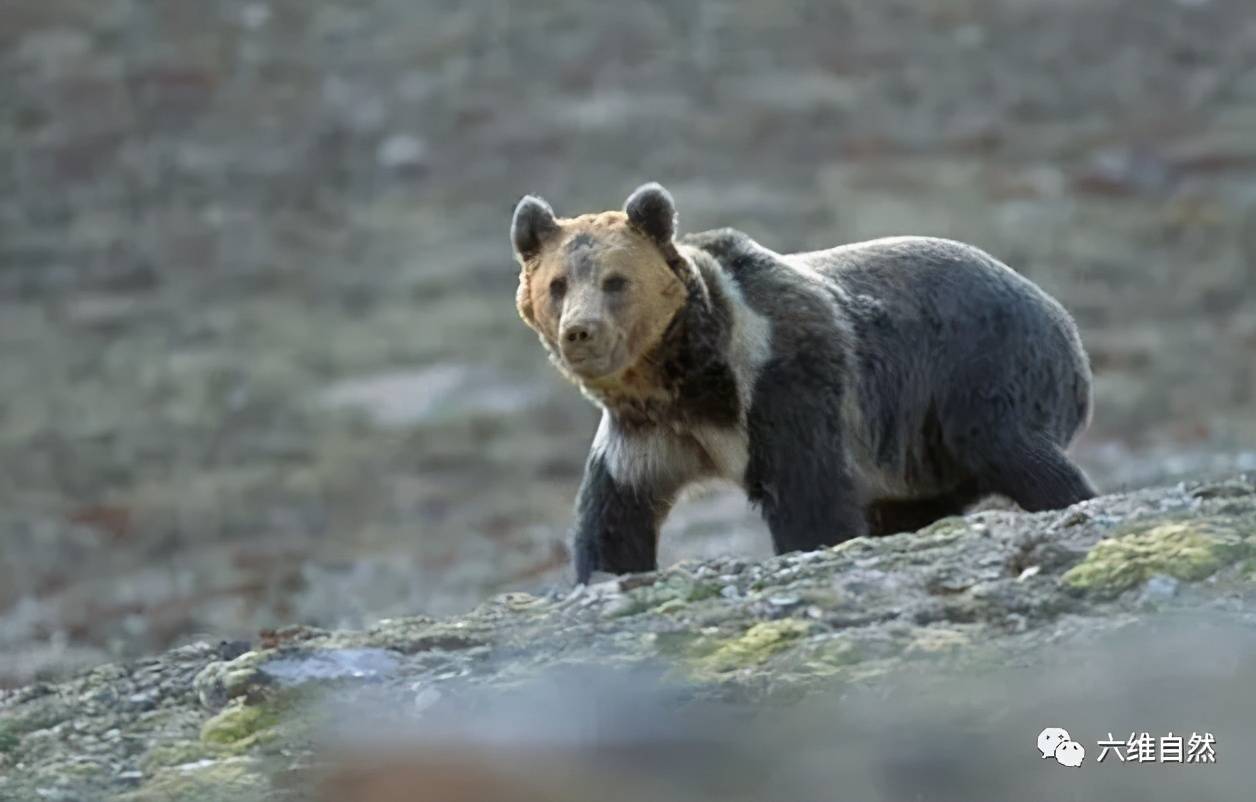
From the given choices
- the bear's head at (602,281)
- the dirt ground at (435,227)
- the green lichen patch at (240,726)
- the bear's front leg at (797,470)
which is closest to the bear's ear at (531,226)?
the bear's head at (602,281)

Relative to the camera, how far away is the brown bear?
968cm

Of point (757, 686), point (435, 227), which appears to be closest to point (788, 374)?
point (757, 686)

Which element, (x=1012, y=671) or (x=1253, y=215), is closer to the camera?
(x=1012, y=671)

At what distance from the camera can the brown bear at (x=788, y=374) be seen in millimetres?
9680

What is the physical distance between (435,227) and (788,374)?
74.2 feet

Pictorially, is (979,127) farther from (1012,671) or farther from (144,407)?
(1012,671)

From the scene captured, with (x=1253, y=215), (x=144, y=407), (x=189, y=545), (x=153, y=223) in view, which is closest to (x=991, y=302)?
(x=189, y=545)

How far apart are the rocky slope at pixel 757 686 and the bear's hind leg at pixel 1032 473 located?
110cm

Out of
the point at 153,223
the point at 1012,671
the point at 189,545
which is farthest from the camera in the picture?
the point at 153,223

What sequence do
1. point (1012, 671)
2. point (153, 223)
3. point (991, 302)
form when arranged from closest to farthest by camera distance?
point (1012, 671) < point (991, 302) < point (153, 223)

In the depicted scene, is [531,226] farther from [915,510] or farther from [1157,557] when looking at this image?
[1157,557]

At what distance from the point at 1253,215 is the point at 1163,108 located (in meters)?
4.11

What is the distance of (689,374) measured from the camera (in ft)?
32.1

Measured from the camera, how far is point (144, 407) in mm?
26578
